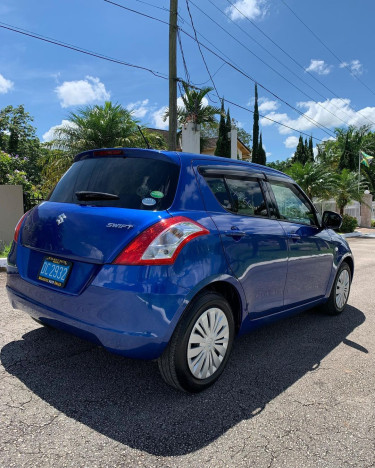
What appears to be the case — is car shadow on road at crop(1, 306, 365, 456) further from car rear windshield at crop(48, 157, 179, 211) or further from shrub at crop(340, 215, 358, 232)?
shrub at crop(340, 215, 358, 232)

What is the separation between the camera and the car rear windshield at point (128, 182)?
2.60m

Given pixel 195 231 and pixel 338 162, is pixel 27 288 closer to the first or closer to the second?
pixel 195 231

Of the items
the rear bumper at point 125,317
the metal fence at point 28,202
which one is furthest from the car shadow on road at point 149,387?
the metal fence at point 28,202

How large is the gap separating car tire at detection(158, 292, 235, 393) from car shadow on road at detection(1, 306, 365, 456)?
142mm

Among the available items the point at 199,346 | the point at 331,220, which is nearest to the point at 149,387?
the point at 199,346

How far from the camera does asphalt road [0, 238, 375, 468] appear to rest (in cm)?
205

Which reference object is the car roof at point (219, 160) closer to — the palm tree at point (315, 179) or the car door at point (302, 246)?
the car door at point (302, 246)

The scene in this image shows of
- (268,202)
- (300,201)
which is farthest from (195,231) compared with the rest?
(300,201)

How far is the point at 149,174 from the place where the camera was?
107 inches

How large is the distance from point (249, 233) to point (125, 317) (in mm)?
1259

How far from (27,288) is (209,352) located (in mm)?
1415

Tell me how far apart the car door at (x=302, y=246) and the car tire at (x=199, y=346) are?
0.99 meters

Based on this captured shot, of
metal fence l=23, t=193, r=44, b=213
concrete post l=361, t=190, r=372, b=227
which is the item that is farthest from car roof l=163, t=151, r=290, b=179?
concrete post l=361, t=190, r=372, b=227

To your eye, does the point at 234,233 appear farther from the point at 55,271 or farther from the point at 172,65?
the point at 172,65
